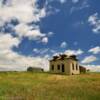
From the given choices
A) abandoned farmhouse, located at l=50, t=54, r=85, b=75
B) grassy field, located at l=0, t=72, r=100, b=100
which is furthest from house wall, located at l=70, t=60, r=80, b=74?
grassy field, located at l=0, t=72, r=100, b=100

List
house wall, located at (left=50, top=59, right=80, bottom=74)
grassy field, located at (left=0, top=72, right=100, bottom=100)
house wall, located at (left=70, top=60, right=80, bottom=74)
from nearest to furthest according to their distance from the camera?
grassy field, located at (left=0, top=72, right=100, bottom=100), house wall, located at (left=50, top=59, right=80, bottom=74), house wall, located at (left=70, top=60, right=80, bottom=74)

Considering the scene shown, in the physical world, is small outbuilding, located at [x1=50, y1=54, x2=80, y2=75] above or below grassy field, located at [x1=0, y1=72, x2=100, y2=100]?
above

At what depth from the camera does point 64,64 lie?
61.3m

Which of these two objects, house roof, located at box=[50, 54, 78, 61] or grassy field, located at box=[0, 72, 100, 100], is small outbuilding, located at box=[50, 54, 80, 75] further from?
grassy field, located at box=[0, 72, 100, 100]

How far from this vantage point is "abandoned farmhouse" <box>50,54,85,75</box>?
199ft

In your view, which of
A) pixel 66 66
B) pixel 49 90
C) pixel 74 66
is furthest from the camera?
pixel 74 66

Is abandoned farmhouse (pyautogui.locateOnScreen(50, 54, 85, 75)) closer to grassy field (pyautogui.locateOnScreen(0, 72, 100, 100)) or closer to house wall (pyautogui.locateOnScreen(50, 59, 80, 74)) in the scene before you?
house wall (pyautogui.locateOnScreen(50, 59, 80, 74))

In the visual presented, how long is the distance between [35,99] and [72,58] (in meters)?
45.7

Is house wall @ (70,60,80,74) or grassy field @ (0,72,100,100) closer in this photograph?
grassy field @ (0,72,100,100)

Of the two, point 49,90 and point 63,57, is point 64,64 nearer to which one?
point 63,57

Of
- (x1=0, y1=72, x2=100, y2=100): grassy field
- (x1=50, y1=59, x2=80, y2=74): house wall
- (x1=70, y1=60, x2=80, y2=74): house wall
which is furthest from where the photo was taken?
(x1=70, y1=60, x2=80, y2=74): house wall

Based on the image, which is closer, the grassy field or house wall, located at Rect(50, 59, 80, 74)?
the grassy field

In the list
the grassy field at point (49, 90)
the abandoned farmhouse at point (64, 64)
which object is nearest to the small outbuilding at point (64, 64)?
the abandoned farmhouse at point (64, 64)

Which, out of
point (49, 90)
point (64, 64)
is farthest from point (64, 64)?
point (49, 90)
